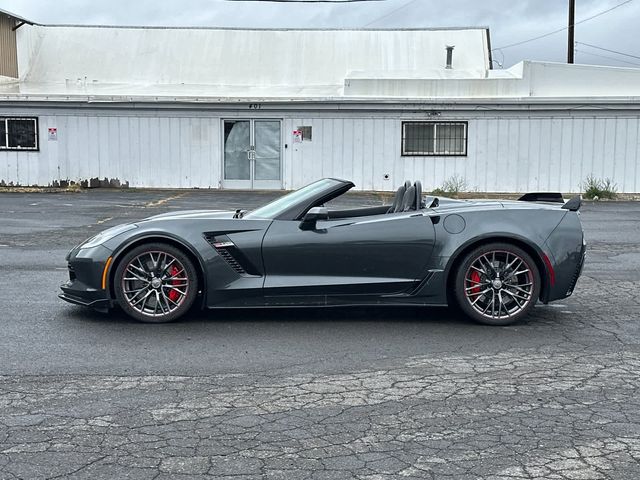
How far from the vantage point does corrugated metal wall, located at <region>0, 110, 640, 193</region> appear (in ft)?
81.7

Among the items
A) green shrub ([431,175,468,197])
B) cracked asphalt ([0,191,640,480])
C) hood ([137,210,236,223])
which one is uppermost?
hood ([137,210,236,223])

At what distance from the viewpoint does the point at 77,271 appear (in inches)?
283

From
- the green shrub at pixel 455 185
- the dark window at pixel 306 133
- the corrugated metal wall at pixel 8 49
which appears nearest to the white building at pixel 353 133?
the dark window at pixel 306 133

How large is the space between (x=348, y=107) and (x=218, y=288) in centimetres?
1849

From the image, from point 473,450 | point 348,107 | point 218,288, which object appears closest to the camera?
point 473,450

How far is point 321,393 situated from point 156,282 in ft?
7.90

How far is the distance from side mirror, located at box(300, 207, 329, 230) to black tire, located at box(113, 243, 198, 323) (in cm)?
100

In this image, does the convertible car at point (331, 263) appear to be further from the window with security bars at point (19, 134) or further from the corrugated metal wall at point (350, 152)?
the window with security bars at point (19, 134)

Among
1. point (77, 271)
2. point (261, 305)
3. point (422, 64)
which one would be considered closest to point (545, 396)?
point (261, 305)

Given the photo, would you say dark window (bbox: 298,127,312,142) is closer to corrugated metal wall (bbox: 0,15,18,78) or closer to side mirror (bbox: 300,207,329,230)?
corrugated metal wall (bbox: 0,15,18,78)

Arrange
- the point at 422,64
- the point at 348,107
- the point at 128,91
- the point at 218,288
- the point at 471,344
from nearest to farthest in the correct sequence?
the point at 471,344 < the point at 218,288 < the point at 348,107 < the point at 128,91 < the point at 422,64

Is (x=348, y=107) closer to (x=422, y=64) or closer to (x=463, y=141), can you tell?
(x=463, y=141)

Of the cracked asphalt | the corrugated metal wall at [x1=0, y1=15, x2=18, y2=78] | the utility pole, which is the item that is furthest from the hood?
A: the utility pole

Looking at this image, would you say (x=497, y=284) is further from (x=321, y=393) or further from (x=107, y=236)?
(x=107, y=236)
